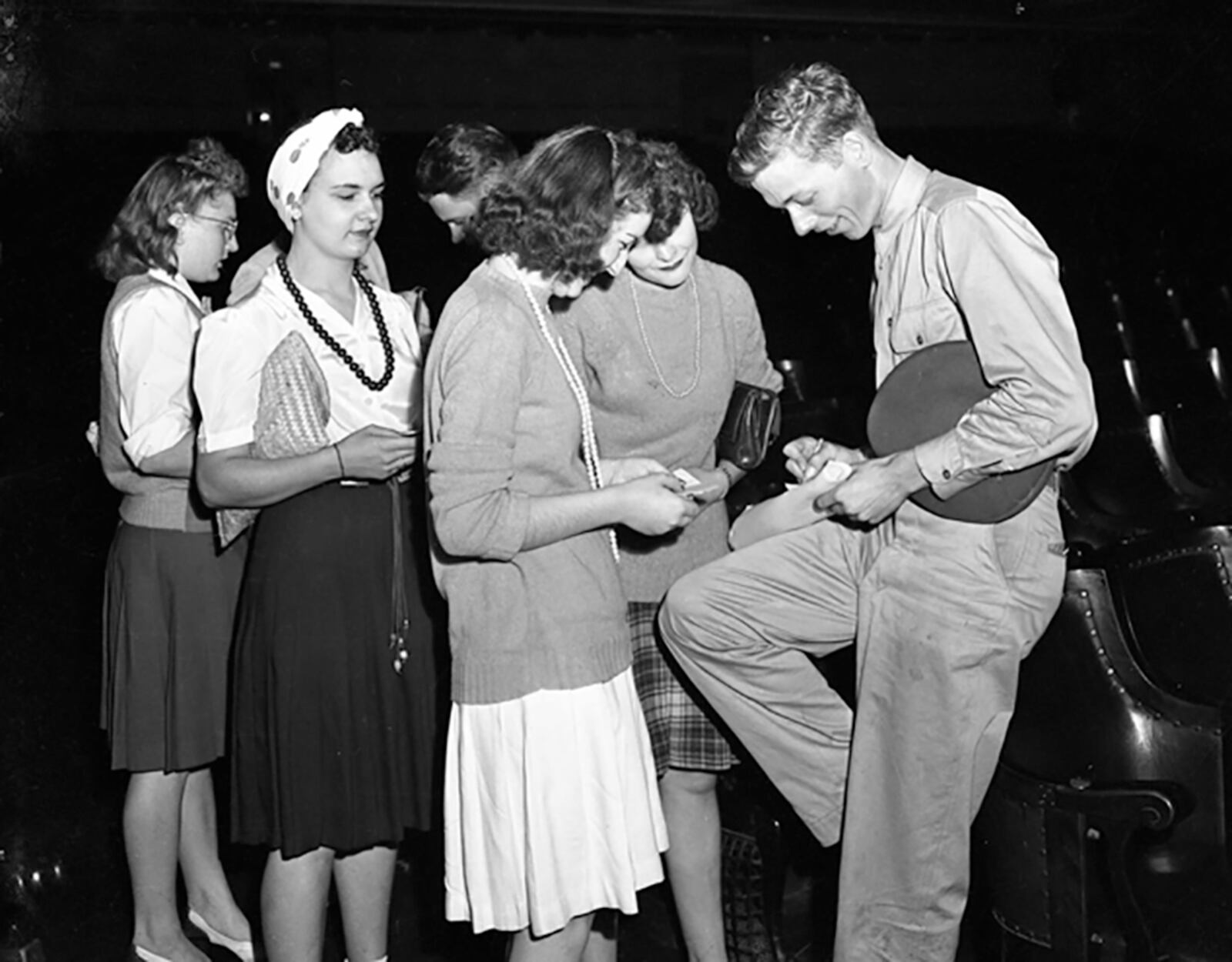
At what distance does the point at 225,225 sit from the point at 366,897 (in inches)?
65.2

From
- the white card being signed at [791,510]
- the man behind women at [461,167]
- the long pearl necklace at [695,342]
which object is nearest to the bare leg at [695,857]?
the white card being signed at [791,510]

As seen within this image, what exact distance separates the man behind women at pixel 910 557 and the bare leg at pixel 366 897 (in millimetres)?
811

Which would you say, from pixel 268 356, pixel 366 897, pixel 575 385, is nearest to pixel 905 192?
pixel 575 385

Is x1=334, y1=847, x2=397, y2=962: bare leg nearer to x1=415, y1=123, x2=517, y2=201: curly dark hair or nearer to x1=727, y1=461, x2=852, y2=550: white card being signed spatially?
x1=727, y1=461, x2=852, y2=550: white card being signed

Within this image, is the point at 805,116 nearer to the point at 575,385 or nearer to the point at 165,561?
the point at 575,385

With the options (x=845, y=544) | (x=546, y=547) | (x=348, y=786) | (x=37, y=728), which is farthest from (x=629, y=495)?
(x=37, y=728)

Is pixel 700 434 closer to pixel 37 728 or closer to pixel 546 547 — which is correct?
pixel 546 547

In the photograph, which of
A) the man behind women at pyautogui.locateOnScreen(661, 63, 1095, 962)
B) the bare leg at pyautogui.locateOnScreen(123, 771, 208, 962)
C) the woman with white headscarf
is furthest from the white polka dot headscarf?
the bare leg at pyautogui.locateOnScreen(123, 771, 208, 962)

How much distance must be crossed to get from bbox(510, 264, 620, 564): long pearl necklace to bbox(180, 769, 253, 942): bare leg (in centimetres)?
160

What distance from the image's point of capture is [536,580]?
110 inches

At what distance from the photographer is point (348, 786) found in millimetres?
3291

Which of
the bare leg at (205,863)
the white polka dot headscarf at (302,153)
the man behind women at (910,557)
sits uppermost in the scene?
the white polka dot headscarf at (302,153)

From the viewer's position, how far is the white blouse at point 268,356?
3.18 metres

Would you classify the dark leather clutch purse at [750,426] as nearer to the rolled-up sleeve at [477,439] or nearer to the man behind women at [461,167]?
the man behind women at [461,167]
